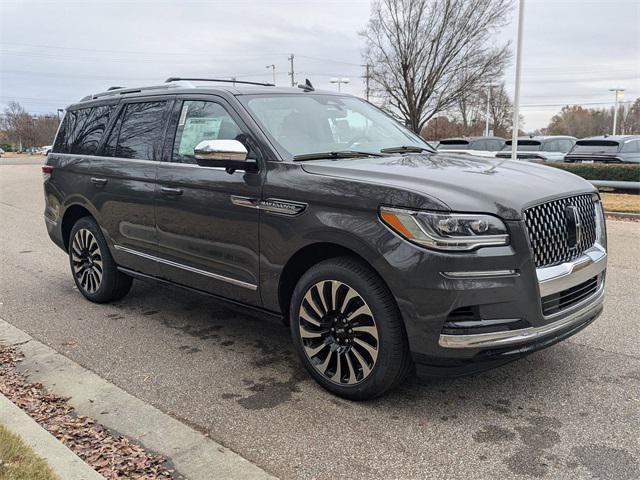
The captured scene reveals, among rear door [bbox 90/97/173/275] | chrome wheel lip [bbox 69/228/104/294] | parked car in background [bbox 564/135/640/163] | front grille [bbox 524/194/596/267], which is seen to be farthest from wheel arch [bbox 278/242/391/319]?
parked car in background [bbox 564/135/640/163]

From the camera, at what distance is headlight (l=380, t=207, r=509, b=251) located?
9.66ft

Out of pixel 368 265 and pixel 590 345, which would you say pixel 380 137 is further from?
pixel 590 345

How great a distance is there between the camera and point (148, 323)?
5.11 metres

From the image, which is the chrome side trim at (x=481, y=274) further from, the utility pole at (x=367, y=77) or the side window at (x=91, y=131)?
the utility pole at (x=367, y=77)

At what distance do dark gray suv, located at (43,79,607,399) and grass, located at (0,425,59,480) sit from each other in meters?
1.60

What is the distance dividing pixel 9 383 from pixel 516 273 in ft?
10.8

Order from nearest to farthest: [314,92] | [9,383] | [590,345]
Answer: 1. [9,383]
2. [590,345]
3. [314,92]

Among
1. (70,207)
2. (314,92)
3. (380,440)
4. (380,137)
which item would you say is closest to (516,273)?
(380,440)

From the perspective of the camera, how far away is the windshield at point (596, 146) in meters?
16.2

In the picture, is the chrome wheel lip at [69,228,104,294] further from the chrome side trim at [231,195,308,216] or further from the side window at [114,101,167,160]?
the chrome side trim at [231,195,308,216]

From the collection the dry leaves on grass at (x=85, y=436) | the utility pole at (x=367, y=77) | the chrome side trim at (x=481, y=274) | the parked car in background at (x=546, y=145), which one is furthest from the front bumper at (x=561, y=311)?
the utility pole at (x=367, y=77)

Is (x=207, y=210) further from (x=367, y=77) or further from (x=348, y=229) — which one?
(x=367, y=77)

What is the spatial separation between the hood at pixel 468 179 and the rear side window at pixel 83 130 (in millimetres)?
2739

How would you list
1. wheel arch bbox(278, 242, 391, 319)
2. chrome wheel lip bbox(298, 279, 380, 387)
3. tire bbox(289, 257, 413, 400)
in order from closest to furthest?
tire bbox(289, 257, 413, 400) → chrome wheel lip bbox(298, 279, 380, 387) → wheel arch bbox(278, 242, 391, 319)
